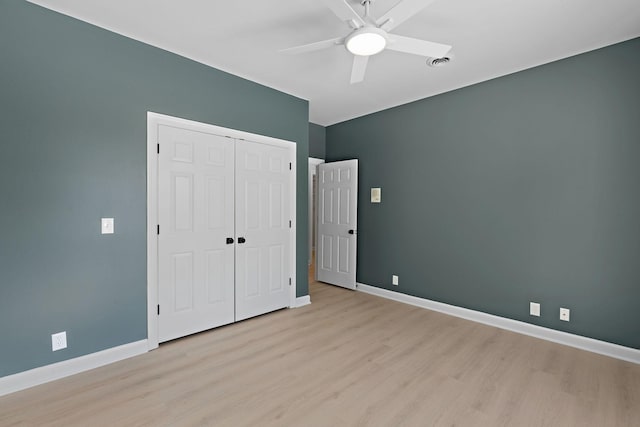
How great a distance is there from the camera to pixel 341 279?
4887 mm

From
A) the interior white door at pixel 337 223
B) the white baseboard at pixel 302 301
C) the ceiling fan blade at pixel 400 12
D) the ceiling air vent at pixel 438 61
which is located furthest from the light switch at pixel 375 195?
the ceiling fan blade at pixel 400 12

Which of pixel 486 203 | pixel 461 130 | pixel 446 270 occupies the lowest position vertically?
pixel 446 270

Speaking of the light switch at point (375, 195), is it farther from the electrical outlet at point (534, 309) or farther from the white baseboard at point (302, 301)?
the electrical outlet at point (534, 309)

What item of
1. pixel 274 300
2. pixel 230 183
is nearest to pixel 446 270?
pixel 274 300

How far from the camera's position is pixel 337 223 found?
493cm

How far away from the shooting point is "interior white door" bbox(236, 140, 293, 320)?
3.40m

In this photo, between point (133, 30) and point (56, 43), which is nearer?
point (56, 43)

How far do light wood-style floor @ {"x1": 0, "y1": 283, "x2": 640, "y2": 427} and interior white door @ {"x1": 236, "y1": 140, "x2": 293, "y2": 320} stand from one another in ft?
1.68

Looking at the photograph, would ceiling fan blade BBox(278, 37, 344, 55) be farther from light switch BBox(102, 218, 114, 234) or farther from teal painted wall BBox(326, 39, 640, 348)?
teal painted wall BBox(326, 39, 640, 348)

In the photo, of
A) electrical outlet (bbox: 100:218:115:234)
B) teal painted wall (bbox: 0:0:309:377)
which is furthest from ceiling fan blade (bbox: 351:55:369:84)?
electrical outlet (bbox: 100:218:115:234)

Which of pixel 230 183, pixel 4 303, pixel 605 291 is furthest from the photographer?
pixel 230 183

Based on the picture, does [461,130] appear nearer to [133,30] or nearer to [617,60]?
[617,60]

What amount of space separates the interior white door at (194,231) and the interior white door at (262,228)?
0.40 feet

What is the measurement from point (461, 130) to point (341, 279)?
9.26ft
